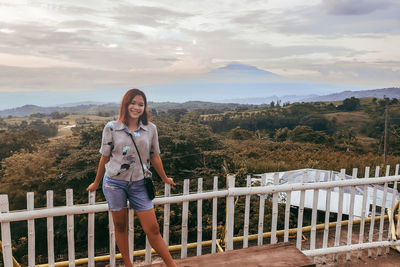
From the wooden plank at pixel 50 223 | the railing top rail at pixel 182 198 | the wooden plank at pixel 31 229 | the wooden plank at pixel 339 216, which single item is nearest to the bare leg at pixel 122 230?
the railing top rail at pixel 182 198

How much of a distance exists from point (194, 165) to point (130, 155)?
4.91 m

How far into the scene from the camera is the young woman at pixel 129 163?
7.93 ft

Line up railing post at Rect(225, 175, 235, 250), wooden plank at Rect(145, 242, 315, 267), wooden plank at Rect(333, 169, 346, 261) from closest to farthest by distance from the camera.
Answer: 1. wooden plank at Rect(145, 242, 315, 267)
2. railing post at Rect(225, 175, 235, 250)
3. wooden plank at Rect(333, 169, 346, 261)

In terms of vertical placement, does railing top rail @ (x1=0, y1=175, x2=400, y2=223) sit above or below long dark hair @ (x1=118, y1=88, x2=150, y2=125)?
below

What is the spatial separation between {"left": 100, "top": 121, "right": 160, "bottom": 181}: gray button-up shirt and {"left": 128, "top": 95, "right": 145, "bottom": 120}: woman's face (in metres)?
0.10

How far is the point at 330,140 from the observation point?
59.7 feet

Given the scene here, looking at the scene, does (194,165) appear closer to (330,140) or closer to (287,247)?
(287,247)

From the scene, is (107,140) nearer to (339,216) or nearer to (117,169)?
(117,169)

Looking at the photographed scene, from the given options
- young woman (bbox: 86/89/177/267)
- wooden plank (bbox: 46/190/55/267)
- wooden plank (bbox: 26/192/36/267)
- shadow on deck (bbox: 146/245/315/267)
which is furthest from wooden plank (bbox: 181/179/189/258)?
wooden plank (bbox: 26/192/36/267)

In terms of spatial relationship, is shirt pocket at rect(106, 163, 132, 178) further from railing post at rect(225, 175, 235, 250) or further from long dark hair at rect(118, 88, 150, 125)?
railing post at rect(225, 175, 235, 250)

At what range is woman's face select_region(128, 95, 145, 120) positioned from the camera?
96.3 inches

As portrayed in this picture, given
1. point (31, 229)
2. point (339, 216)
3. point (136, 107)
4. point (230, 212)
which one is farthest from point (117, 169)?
point (339, 216)

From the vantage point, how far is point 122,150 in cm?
241

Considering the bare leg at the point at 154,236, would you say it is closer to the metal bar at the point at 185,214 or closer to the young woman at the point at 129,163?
the young woman at the point at 129,163
